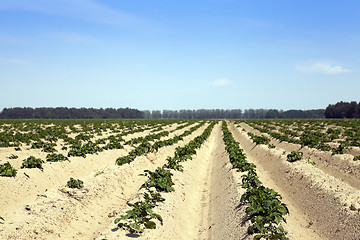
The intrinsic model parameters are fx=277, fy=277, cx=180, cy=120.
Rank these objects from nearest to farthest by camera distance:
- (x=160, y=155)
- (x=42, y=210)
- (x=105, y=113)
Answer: (x=42, y=210)
(x=160, y=155)
(x=105, y=113)

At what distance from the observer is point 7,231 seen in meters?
7.05

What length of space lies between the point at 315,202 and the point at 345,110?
122930mm

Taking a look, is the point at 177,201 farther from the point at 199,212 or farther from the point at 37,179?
the point at 37,179

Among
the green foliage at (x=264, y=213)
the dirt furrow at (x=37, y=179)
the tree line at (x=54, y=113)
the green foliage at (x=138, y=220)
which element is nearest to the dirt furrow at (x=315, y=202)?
the green foliage at (x=264, y=213)

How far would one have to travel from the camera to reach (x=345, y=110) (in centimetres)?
11500

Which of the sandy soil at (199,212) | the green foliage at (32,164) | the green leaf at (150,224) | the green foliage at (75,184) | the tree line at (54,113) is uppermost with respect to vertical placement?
the tree line at (54,113)

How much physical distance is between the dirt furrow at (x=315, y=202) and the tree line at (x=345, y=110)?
11599 centimetres

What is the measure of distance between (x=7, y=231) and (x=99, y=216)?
303cm

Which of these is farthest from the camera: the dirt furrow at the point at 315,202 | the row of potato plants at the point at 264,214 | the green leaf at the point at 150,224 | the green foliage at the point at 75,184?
the green foliage at the point at 75,184

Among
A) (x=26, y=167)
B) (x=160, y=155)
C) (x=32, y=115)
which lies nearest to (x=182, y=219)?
(x=26, y=167)

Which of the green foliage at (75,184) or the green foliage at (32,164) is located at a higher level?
the green foliage at (32,164)

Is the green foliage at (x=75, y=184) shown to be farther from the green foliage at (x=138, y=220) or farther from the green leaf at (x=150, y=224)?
the green leaf at (x=150, y=224)

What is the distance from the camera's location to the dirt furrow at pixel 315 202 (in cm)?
783

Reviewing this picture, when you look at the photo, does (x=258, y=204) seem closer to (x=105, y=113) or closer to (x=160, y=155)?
(x=160, y=155)
